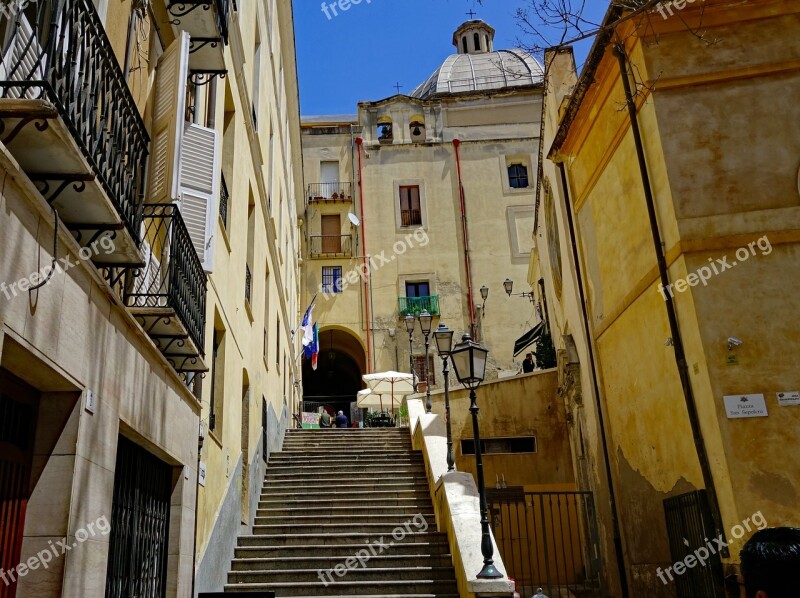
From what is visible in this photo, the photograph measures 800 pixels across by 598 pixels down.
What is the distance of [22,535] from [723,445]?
6.70 meters

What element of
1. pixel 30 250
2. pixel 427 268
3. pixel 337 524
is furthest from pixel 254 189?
pixel 427 268

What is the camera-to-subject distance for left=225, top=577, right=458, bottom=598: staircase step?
9500mm

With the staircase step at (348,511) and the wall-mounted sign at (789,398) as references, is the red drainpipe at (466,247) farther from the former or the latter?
the wall-mounted sign at (789,398)

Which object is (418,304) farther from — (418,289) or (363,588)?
(363,588)

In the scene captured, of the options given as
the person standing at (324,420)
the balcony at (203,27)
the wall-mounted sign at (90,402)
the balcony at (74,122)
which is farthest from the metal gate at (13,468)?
the person standing at (324,420)

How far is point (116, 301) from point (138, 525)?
7.30 ft

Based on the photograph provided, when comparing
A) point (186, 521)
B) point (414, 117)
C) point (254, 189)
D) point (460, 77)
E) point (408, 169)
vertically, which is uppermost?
point (460, 77)

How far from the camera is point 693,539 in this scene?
845 centimetres

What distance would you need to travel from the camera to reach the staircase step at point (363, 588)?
9500 millimetres

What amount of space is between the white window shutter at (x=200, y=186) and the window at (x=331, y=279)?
22813 mm

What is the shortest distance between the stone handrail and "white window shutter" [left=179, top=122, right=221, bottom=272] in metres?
4.56

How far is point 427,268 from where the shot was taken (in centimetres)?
3078

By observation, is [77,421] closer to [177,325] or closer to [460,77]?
[177,325]

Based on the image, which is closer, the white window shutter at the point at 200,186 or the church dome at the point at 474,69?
the white window shutter at the point at 200,186
